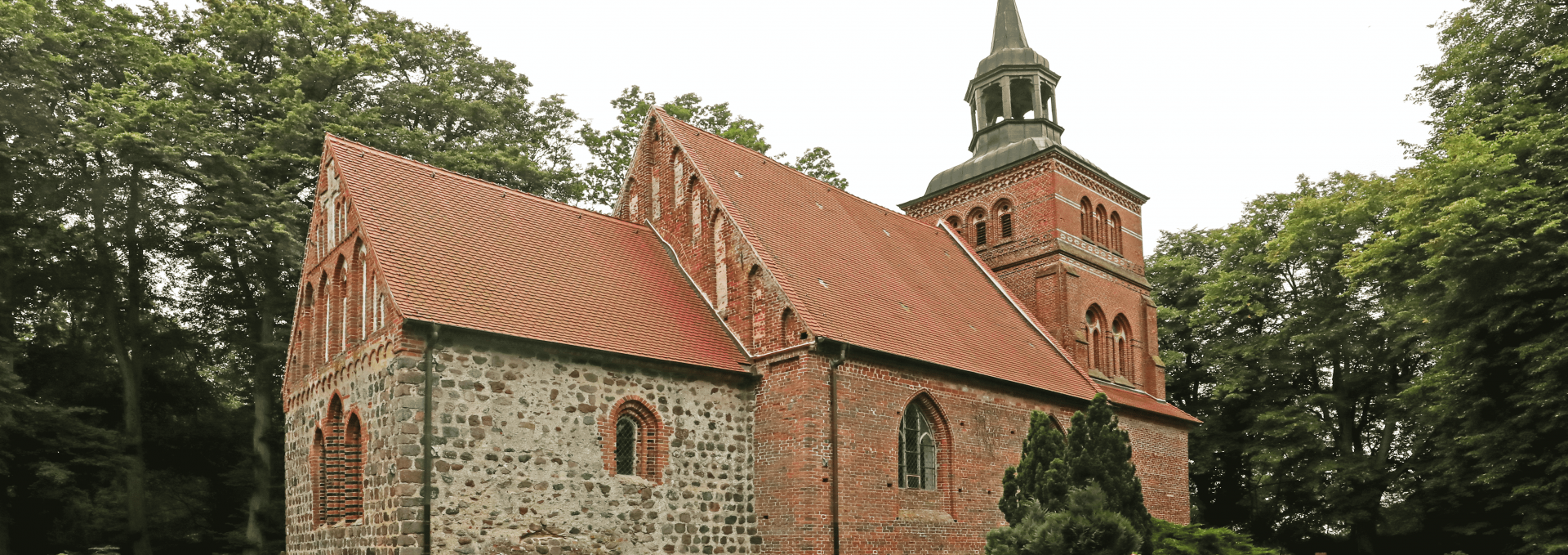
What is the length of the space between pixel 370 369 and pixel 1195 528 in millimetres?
11714

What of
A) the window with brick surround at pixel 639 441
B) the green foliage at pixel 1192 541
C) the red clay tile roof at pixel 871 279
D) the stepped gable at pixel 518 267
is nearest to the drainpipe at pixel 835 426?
the red clay tile roof at pixel 871 279

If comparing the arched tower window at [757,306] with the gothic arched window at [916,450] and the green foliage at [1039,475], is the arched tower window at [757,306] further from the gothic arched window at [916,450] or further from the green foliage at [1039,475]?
the green foliage at [1039,475]

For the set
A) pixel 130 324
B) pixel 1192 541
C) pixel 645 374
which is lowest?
pixel 1192 541

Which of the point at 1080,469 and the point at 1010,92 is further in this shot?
the point at 1010,92

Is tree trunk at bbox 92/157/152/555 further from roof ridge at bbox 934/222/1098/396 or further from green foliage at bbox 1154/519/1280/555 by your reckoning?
green foliage at bbox 1154/519/1280/555

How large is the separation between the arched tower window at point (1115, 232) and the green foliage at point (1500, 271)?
16.7 ft

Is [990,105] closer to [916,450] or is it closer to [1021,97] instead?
[1021,97]

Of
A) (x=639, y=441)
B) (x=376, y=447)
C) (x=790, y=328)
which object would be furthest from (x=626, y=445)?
(x=376, y=447)

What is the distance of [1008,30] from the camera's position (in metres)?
25.5

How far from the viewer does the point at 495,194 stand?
1638 cm

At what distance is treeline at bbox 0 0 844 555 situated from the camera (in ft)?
69.8

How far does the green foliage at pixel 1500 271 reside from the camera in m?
17.3

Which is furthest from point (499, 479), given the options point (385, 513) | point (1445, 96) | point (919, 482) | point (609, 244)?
point (1445, 96)

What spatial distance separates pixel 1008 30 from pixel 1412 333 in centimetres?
1078
